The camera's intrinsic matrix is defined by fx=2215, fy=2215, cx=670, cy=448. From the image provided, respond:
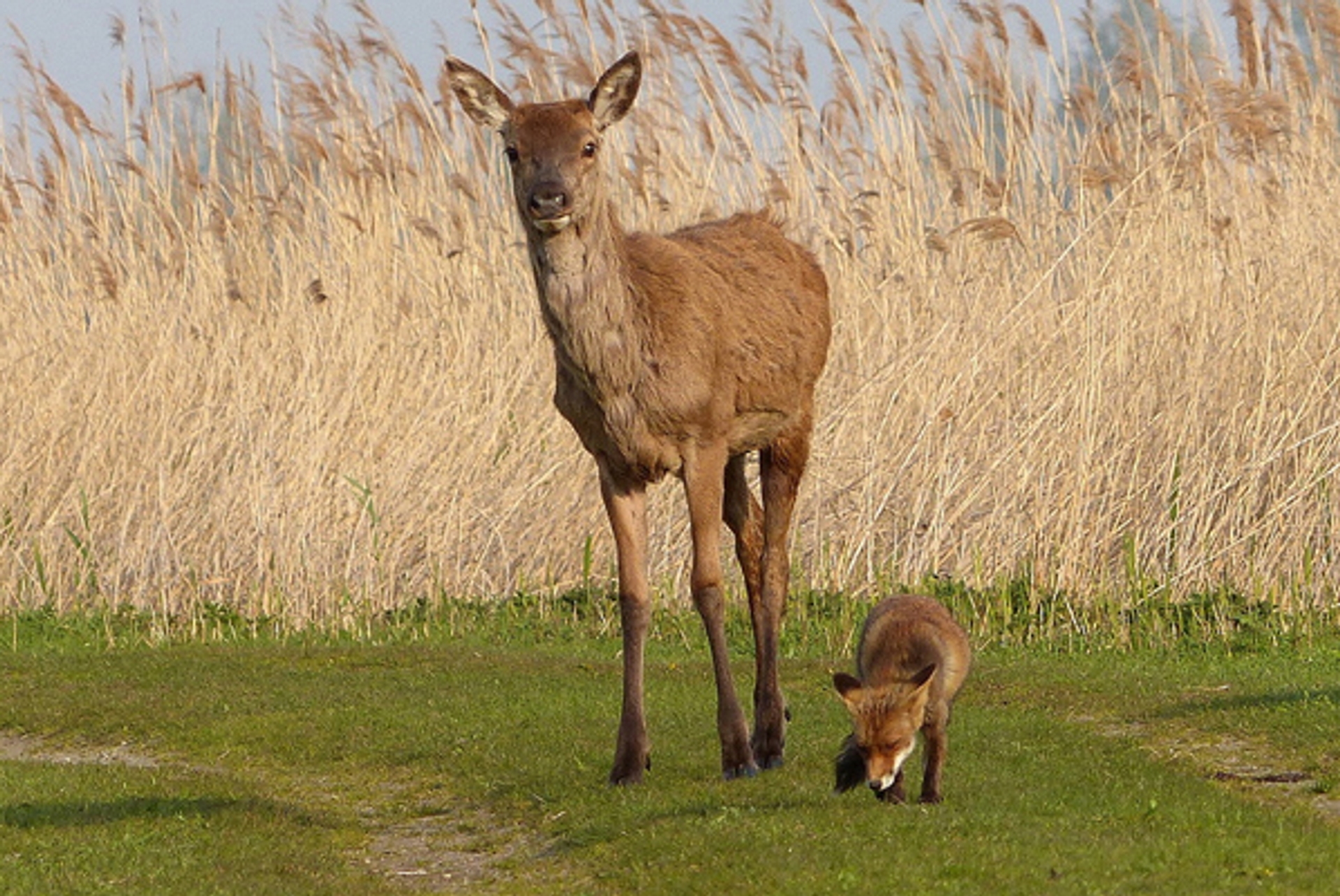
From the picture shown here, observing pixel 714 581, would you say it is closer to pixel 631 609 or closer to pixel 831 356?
pixel 631 609

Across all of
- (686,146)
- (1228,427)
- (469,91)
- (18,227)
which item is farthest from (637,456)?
(18,227)

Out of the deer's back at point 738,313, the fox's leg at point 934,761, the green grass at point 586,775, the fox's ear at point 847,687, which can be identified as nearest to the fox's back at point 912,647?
the fox's leg at point 934,761

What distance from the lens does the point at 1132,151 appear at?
14859 mm

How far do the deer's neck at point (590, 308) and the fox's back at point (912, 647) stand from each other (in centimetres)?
137

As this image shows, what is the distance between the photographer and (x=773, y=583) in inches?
375

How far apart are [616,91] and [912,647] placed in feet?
8.28

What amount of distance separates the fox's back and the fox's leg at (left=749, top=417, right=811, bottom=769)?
91 cm

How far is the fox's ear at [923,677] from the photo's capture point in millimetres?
7125

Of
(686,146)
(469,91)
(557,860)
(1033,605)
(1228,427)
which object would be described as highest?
(686,146)

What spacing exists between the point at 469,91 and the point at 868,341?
6214 millimetres

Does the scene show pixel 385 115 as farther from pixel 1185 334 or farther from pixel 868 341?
pixel 1185 334

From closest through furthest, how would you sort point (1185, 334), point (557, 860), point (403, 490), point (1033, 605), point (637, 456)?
point (557, 860) < point (637, 456) < point (1033, 605) < point (1185, 334) < point (403, 490)

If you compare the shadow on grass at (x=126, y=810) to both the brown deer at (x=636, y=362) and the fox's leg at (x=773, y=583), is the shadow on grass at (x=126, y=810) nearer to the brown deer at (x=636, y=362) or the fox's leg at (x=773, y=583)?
the brown deer at (x=636, y=362)

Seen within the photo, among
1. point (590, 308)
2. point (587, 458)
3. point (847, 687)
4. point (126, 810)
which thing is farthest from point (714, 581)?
point (587, 458)
